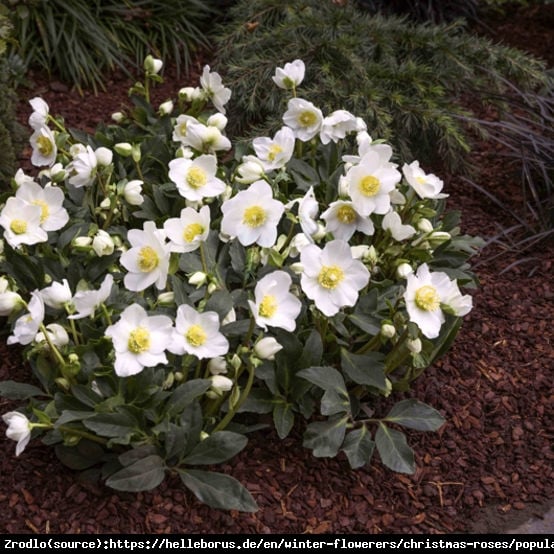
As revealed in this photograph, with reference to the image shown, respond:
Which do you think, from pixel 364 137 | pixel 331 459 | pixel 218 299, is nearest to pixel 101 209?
pixel 218 299

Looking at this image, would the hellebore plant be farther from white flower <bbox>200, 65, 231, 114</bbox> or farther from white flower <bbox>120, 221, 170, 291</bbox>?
white flower <bbox>200, 65, 231, 114</bbox>

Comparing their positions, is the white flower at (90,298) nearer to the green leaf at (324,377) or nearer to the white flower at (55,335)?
the white flower at (55,335)

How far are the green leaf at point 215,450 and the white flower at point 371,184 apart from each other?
2.39ft

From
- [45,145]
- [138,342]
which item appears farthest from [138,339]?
[45,145]

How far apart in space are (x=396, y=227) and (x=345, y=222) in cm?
15

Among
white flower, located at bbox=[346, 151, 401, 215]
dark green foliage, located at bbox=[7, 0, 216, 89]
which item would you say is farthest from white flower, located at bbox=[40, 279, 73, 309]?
dark green foliage, located at bbox=[7, 0, 216, 89]

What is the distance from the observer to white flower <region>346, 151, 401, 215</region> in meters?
2.21

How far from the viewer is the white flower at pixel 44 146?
2418mm

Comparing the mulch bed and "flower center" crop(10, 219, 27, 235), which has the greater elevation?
"flower center" crop(10, 219, 27, 235)

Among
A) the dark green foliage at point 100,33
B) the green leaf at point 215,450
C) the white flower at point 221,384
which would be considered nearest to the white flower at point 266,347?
the white flower at point 221,384

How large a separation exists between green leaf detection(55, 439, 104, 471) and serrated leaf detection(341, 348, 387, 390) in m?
0.66

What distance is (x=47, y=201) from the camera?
227cm

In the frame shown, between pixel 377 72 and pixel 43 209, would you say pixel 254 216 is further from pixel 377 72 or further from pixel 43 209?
pixel 377 72

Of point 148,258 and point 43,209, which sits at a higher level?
point 148,258
